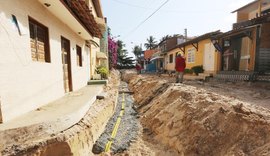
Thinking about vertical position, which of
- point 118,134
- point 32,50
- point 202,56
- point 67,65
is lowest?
point 118,134

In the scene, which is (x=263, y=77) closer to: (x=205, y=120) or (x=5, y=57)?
(x=205, y=120)

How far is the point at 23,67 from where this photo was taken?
137 inches

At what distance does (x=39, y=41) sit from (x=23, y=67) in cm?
134

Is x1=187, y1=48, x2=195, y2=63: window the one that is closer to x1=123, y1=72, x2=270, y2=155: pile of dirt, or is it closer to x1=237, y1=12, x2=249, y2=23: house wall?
x1=237, y1=12, x2=249, y2=23: house wall

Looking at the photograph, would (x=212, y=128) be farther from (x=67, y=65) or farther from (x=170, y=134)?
(x=67, y=65)

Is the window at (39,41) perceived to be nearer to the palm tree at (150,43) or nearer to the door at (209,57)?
the door at (209,57)

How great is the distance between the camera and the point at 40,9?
4.36 metres

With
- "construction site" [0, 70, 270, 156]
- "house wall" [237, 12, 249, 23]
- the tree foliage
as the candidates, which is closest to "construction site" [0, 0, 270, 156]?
"construction site" [0, 70, 270, 156]

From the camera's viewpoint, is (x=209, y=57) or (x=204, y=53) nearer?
(x=209, y=57)

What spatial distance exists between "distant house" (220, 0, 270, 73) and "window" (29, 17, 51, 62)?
9.29m

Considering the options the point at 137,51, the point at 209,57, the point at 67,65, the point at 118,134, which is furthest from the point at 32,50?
the point at 137,51

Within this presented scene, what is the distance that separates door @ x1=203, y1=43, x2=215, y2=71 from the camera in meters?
12.1

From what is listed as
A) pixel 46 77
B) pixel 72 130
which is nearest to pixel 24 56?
pixel 46 77

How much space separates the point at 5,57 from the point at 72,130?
72.8 inches
